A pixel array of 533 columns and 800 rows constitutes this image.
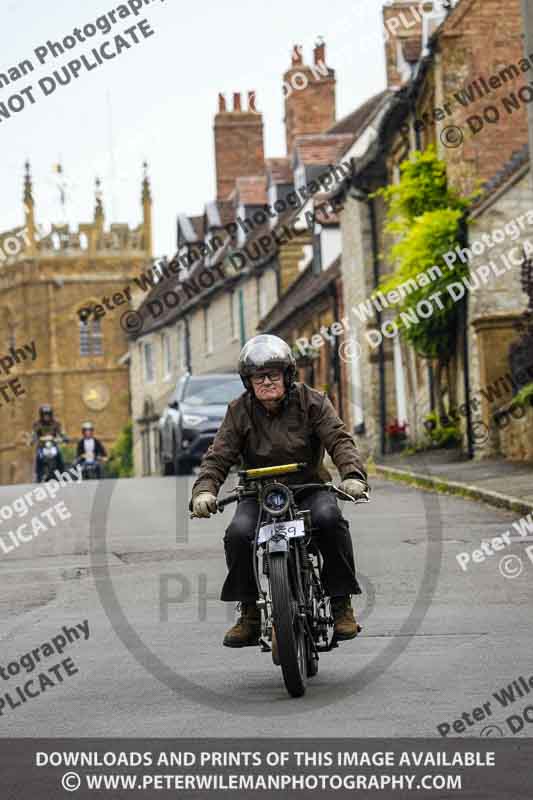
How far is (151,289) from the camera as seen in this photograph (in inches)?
3189

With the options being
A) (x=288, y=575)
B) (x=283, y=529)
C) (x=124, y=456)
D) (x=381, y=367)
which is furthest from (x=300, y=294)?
(x=124, y=456)

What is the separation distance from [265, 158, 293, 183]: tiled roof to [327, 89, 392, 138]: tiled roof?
180 cm

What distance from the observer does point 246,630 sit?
26.9 feet

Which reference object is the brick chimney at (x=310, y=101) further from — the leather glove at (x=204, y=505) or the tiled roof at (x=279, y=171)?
the leather glove at (x=204, y=505)

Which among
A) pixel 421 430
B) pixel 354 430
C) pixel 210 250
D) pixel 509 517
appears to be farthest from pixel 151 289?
pixel 509 517

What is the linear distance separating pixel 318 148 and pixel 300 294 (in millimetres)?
4178

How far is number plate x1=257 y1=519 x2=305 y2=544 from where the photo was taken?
7684 millimetres

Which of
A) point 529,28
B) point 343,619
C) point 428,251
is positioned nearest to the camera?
point 343,619

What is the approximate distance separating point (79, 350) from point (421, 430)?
75895mm

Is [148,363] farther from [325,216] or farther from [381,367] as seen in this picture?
[381,367]

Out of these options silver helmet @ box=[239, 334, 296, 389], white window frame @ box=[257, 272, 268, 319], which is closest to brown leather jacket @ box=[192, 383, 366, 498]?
silver helmet @ box=[239, 334, 296, 389]

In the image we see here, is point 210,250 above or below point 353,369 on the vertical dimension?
above

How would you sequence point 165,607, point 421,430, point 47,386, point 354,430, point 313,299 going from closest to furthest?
point 165,607 < point 421,430 < point 354,430 < point 313,299 < point 47,386

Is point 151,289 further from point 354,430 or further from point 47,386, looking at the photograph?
point 354,430
